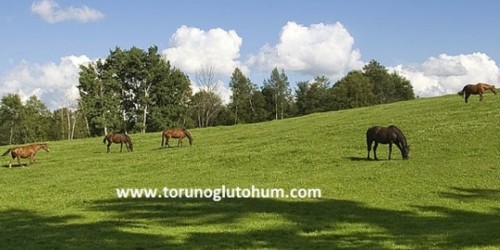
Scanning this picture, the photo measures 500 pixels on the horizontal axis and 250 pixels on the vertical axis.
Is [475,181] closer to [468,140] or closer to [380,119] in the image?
[468,140]

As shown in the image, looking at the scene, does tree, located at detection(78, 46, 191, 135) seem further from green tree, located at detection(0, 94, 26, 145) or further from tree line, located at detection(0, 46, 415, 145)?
green tree, located at detection(0, 94, 26, 145)

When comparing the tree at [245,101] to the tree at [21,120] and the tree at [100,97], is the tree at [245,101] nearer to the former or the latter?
the tree at [100,97]

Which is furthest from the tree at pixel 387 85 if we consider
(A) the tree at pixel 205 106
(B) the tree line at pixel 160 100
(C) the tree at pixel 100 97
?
(C) the tree at pixel 100 97

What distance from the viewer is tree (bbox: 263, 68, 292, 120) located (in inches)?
4592

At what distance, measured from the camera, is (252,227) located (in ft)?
51.4

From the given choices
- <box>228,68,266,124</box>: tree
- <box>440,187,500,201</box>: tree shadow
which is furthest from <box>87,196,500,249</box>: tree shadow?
<box>228,68,266,124</box>: tree

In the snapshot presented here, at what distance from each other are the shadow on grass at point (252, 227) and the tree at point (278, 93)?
318ft

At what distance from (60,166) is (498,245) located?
2893 centimetres

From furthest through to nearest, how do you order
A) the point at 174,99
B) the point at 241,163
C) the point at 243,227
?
the point at 174,99 → the point at 241,163 → the point at 243,227

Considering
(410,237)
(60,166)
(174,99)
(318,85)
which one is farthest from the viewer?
(318,85)

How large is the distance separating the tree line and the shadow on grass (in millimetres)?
70691

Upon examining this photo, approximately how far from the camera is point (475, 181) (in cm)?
2186

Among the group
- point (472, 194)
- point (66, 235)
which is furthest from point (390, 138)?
point (66, 235)

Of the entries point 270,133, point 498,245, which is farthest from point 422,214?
point 270,133
